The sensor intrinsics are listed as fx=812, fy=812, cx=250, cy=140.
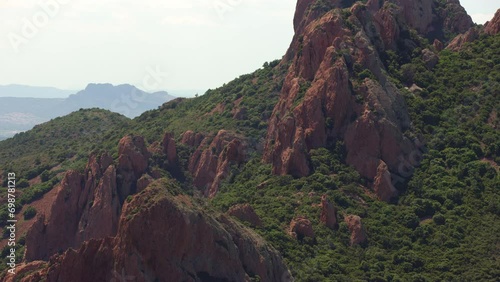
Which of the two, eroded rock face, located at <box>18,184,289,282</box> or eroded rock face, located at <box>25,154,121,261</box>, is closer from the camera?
eroded rock face, located at <box>18,184,289,282</box>

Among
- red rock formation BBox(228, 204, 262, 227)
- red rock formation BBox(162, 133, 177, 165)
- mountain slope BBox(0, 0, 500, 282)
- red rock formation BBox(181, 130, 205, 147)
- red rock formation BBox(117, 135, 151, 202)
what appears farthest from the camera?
red rock formation BBox(181, 130, 205, 147)

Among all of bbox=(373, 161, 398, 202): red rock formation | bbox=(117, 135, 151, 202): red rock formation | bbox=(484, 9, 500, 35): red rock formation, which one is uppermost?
bbox=(484, 9, 500, 35): red rock formation

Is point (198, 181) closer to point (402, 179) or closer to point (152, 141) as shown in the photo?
point (152, 141)

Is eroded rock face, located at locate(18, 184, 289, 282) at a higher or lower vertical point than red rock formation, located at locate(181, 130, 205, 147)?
lower

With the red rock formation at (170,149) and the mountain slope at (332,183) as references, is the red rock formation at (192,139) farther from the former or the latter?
the red rock formation at (170,149)

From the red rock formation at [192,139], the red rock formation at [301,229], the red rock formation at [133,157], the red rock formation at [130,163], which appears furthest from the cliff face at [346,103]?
the red rock formation at [192,139]

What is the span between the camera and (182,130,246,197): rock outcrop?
325 ft

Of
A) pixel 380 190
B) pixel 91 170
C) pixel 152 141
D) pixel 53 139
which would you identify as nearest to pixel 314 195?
pixel 380 190

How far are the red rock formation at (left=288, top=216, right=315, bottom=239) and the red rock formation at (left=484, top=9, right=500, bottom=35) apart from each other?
44766mm

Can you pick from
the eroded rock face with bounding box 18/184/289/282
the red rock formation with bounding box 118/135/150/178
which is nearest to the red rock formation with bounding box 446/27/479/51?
the red rock formation with bounding box 118/135/150/178

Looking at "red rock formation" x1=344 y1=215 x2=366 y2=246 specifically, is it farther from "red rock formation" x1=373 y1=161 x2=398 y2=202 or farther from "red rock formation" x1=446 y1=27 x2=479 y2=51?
"red rock formation" x1=446 y1=27 x2=479 y2=51

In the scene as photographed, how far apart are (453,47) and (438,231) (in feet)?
130

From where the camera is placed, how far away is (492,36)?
328ft

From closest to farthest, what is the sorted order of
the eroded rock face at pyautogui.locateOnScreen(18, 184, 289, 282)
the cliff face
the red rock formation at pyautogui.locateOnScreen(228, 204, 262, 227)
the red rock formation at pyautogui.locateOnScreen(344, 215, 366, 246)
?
the eroded rock face at pyautogui.locateOnScreen(18, 184, 289, 282) < the red rock formation at pyautogui.locateOnScreen(228, 204, 262, 227) < the red rock formation at pyautogui.locateOnScreen(344, 215, 366, 246) < the cliff face
